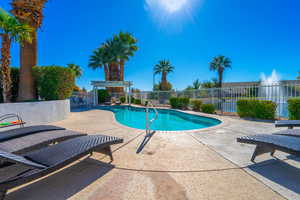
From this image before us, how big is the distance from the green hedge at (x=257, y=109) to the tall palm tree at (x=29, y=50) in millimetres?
11801

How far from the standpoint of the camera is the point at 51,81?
691 cm

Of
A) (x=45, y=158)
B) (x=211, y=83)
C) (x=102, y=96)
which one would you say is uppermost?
(x=211, y=83)

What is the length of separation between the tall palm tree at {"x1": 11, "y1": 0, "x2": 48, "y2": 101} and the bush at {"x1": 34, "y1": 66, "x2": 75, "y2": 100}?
41 cm

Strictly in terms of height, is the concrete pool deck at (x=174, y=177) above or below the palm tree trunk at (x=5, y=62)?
below

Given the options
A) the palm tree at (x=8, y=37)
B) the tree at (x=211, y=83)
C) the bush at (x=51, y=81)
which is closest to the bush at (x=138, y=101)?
the bush at (x=51, y=81)

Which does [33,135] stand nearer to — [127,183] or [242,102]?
[127,183]

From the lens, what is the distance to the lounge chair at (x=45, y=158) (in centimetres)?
136

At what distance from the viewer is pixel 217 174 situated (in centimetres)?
203

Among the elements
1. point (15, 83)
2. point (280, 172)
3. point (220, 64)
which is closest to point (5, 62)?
point (15, 83)

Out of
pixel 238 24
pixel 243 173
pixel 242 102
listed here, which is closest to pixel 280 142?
pixel 243 173

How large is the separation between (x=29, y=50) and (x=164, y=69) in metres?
23.2

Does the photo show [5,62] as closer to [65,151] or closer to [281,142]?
[65,151]

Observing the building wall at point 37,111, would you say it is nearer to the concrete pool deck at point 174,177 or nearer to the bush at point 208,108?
the concrete pool deck at point 174,177

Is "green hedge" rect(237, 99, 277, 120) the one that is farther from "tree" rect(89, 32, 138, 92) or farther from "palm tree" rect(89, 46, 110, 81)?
"palm tree" rect(89, 46, 110, 81)
